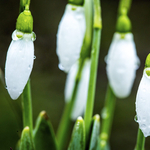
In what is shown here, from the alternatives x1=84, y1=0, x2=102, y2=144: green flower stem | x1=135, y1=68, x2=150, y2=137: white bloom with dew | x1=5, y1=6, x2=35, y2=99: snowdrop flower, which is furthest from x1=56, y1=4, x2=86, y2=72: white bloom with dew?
x1=135, y1=68, x2=150, y2=137: white bloom with dew

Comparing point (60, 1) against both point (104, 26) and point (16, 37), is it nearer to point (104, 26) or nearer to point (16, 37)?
point (104, 26)

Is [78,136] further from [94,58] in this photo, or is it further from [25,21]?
[25,21]

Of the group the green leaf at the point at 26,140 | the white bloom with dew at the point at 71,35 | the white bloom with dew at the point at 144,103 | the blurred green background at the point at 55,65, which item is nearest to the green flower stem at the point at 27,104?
the green leaf at the point at 26,140

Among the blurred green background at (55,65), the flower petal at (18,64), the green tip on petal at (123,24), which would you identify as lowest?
the blurred green background at (55,65)

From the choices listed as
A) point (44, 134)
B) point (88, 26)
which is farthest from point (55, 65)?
point (44, 134)

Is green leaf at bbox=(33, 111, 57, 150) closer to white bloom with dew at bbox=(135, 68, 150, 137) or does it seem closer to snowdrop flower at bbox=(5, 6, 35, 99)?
snowdrop flower at bbox=(5, 6, 35, 99)

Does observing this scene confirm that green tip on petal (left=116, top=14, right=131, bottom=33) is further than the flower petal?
Yes

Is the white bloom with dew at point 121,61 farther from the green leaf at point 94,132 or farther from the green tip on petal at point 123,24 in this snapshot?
the green leaf at point 94,132

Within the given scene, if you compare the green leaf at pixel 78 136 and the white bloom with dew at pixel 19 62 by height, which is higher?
the white bloom with dew at pixel 19 62
